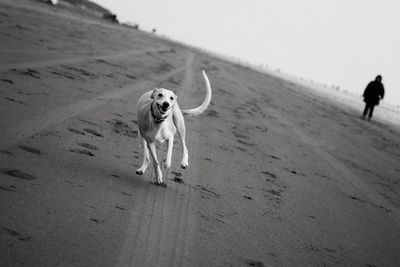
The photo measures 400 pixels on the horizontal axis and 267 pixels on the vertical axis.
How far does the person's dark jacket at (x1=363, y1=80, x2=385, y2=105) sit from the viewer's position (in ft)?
75.8

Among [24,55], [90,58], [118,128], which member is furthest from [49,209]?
[90,58]

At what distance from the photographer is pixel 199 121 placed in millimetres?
10570

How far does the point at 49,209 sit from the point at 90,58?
11.8 metres

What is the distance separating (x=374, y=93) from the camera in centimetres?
2311

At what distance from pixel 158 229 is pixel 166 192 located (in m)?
1.15

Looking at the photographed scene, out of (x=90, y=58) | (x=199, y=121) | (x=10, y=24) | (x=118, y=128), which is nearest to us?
(x=118, y=128)

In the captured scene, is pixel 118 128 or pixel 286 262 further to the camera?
pixel 118 128

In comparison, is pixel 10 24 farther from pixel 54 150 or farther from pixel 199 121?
pixel 54 150

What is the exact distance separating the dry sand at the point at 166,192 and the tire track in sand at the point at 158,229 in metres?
0.01

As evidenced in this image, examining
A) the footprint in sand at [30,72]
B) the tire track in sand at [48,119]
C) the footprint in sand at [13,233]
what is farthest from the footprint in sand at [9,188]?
the footprint in sand at [30,72]

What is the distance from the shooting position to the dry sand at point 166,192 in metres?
3.92

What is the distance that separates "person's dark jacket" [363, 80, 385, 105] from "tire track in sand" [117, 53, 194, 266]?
19457mm

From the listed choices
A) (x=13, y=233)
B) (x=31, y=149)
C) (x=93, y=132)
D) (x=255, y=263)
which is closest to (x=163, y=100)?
(x=31, y=149)

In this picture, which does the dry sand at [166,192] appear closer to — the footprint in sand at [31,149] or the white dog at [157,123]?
the footprint in sand at [31,149]
